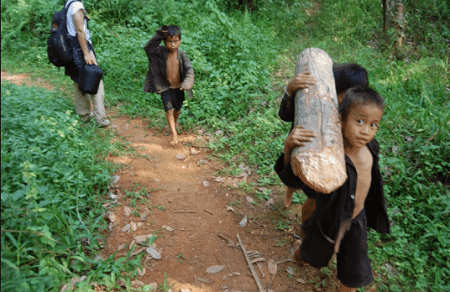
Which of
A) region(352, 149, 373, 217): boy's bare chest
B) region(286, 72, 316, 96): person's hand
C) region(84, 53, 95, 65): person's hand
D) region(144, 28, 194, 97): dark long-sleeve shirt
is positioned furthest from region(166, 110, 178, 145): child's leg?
region(352, 149, 373, 217): boy's bare chest

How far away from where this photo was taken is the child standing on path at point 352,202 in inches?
87.4

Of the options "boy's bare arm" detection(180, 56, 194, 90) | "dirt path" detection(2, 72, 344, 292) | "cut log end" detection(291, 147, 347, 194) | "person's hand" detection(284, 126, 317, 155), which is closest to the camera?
"cut log end" detection(291, 147, 347, 194)

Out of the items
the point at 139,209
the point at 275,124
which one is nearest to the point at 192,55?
the point at 275,124

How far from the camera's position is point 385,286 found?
2916 mm

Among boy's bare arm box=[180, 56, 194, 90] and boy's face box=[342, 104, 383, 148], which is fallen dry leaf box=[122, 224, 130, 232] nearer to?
boy's bare arm box=[180, 56, 194, 90]

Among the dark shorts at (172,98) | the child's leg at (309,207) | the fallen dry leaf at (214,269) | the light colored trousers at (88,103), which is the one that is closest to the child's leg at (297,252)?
the child's leg at (309,207)

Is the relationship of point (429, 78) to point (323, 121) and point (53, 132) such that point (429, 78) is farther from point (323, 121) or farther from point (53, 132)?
point (53, 132)

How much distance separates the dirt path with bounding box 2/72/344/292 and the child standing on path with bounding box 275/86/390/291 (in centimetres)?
55

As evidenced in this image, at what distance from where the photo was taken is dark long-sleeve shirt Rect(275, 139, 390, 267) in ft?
7.73

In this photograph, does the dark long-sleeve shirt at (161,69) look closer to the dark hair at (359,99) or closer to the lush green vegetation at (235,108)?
the lush green vegetation at (235,108)

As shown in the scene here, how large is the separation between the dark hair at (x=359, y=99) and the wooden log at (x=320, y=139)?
2.8 inches

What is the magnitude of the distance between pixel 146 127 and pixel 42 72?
9.80ft

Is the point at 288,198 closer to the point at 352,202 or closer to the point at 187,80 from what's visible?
the point at 352,202

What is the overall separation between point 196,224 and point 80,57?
118 inches
